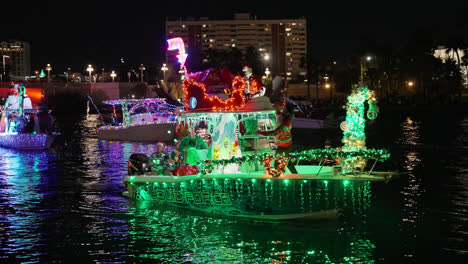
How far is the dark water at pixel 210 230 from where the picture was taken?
11750mm

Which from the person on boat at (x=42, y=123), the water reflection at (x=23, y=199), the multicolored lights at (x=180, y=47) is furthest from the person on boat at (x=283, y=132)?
the person on boat at (x=42, y=123)

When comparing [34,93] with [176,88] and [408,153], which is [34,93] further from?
[176,88]

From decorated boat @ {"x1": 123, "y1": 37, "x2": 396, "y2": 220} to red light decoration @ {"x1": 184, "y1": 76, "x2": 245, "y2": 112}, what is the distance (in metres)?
0.02

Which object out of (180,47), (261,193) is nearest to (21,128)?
(180,47)

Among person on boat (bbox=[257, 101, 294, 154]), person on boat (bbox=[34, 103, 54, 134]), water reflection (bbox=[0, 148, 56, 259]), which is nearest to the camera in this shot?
water reflection (bbox=[0, 148, 56, 259])

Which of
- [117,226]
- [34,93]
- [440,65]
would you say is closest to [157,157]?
[117,226]

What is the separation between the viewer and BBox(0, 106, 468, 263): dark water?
1175cm

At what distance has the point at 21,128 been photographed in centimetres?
3512

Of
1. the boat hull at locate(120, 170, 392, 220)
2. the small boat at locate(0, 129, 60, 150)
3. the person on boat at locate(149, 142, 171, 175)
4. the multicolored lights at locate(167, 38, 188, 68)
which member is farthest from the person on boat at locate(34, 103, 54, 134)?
the boat hull at locate(120, 170, 392, 220)

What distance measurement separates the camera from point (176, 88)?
325 feet

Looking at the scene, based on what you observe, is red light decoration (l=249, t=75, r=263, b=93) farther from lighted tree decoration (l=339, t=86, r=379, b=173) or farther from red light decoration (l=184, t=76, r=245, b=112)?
lighted tree decoration (l=339, t=86, r=379, b=173)

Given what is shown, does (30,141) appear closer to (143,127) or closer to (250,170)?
(143,127)

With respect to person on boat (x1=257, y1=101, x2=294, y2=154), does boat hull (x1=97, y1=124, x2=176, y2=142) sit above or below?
below

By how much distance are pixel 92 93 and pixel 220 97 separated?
85751mm
